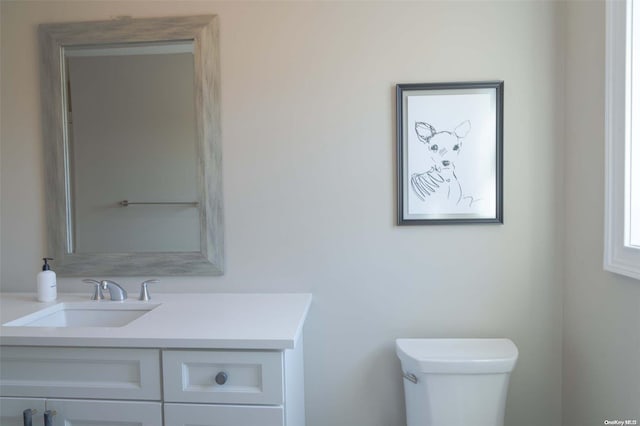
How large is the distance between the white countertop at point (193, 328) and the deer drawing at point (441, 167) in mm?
714

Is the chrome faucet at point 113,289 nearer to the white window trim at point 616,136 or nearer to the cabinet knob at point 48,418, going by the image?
the cabinet knob at point 48,418

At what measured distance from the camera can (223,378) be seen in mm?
1097

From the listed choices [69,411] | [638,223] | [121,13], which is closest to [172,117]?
[121,13]

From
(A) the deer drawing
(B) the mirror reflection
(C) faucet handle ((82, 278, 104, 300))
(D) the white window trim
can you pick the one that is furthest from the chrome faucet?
(D) the white window trim

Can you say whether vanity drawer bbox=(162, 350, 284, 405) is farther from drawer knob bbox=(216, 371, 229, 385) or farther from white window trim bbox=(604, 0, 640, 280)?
white window trim bbox=(604, 0, 640, 280)

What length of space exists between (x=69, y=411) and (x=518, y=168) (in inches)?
75.7

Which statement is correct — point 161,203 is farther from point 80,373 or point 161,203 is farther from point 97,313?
point 80,373

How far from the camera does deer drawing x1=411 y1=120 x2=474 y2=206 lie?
153cm

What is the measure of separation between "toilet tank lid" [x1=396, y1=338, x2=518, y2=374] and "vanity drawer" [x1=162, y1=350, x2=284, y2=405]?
0.57 metres

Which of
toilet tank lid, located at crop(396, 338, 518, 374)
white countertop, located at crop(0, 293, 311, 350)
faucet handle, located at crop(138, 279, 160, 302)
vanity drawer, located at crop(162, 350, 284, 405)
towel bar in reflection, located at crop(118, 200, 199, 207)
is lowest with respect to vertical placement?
toilet tank lid, located at crop(396, 338, 518, 374)

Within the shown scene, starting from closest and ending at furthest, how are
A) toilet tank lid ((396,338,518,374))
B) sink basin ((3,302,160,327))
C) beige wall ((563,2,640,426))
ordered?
beige wall ((563,2,640,426)) < toilet tank lid ((396,338,518,374)) < sink basin ((3,302,160,327))

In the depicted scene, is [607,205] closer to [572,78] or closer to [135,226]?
[572,78]

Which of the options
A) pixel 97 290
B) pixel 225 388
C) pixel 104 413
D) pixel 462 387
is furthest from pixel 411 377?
pixel 97 290

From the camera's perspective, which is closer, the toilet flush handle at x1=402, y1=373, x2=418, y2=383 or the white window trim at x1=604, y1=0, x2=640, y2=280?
the white window trim at x1=604, y1=0, x2=640, y2=280
